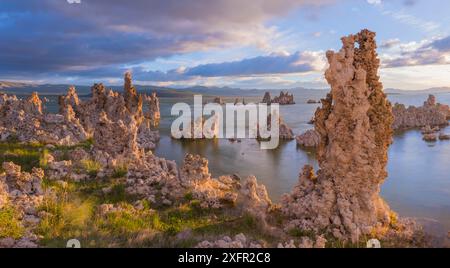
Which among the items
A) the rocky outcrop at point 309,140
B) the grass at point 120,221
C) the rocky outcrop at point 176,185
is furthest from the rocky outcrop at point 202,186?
the rocky outcrop at point 309,140

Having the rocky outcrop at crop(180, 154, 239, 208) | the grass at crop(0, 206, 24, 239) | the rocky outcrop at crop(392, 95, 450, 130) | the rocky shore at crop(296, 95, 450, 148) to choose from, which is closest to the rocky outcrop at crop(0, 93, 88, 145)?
the rocky outcrop at crop(180, 154, 239, 208)

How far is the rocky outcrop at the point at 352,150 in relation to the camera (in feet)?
45.7

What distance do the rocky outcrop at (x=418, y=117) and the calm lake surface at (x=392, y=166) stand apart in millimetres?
8537

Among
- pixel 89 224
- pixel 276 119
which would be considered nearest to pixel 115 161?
pixel 89 224

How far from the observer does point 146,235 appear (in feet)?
35.0

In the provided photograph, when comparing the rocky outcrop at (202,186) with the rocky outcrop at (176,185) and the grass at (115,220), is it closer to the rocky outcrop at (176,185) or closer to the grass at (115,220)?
the rocky outcrop at (176,185)

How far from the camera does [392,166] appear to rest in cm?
3962

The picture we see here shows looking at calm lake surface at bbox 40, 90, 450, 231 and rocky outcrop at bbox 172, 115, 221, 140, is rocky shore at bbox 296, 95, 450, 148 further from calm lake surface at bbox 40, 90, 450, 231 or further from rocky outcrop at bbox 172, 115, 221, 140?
rocky outcrop at bbox 172, 115, 221, 140

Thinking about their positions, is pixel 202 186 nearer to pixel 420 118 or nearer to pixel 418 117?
pixel 420 118

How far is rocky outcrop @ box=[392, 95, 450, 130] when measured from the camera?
72312 millimetres

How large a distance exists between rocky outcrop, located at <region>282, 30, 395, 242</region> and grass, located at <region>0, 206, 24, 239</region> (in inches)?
352

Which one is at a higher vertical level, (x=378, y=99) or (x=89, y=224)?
(x=378, y=99)
